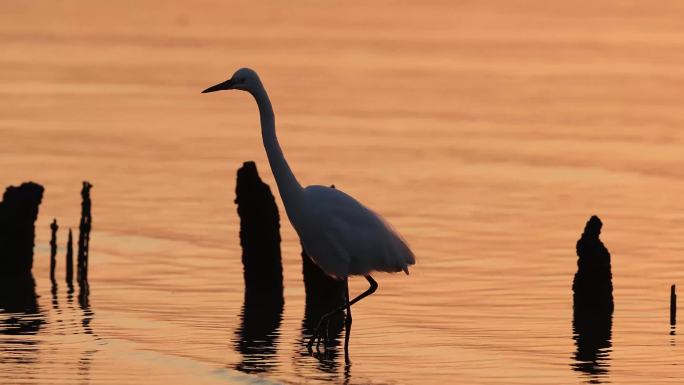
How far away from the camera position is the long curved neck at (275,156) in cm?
2523

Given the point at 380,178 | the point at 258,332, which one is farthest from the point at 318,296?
the point at 380,178

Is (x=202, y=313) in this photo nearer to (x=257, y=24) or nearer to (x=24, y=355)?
(x=24, y=355)

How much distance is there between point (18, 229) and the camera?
34.1 meters

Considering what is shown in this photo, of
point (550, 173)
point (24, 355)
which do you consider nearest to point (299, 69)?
point (550, 173)

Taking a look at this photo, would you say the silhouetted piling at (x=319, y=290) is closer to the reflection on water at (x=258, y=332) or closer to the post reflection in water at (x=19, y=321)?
the reflection on water at (x=258, y=332)

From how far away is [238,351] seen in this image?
85.5 ft

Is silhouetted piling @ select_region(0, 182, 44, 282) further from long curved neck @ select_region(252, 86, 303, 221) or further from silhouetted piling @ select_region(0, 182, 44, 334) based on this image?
long curved neck @ select_region(252, 86, 303, 221)

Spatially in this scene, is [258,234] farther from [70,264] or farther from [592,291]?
[592,291]

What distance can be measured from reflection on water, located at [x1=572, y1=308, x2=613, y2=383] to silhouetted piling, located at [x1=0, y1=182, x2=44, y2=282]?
32.2 feet

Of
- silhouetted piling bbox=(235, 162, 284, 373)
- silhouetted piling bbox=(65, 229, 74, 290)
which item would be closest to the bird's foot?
silhouetted piling bbox=(235, 162, 284, 373)

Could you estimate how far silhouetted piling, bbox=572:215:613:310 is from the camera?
29.9 metres

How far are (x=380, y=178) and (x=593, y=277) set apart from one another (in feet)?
60.3

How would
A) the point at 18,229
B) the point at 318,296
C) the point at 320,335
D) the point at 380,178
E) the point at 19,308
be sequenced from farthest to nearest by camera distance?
1. the point at 380,178
2. the point at 18,229
3. the point at 318,296
4. the point at 19,308
5. the point at 320,335

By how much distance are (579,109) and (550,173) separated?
51.0ft
